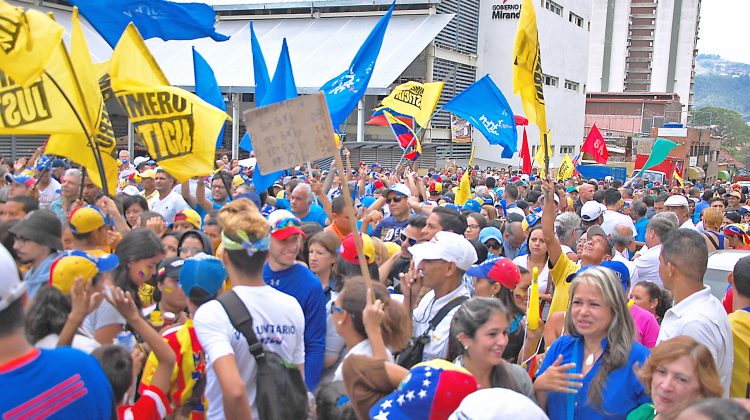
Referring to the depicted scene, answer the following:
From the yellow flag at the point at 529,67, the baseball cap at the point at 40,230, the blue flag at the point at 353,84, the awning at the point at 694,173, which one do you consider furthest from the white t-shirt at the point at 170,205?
the awning at the point at 694,173

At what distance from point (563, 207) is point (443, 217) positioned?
18.6ft

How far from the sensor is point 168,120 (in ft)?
19.9

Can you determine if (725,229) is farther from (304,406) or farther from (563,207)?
(304,406)

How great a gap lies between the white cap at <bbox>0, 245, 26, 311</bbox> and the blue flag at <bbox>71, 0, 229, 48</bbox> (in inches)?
258

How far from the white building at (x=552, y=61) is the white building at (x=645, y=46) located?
150 ft

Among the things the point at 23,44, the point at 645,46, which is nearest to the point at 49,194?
the point at 23,44

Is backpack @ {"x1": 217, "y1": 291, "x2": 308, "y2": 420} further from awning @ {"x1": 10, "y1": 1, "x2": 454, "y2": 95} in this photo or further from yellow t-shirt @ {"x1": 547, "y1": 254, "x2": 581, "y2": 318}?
awning @ {"x1": 10, "y1": 1, "x2": 454, "y2": 95}

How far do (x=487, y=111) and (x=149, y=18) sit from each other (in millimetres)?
6599

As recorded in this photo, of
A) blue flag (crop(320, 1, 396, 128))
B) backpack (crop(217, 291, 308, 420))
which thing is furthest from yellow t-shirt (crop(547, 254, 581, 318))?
blue flag (crop(320, 1, 396, 128))

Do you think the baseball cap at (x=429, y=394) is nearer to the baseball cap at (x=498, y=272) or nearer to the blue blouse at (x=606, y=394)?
the blue blouse at (x=606, y=394)

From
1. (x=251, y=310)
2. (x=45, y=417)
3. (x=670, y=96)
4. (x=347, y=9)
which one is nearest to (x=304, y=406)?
(x=251, y=310)

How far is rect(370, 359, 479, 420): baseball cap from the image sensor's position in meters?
2.46

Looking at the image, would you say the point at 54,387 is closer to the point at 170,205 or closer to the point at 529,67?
the point at 170,205

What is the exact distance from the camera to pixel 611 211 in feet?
30.8
